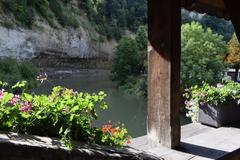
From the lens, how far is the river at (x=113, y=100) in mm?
15000

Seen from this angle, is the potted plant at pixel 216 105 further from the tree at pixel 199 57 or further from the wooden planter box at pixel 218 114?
the tree at pixel 199 57

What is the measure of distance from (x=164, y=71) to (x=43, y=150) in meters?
1.47

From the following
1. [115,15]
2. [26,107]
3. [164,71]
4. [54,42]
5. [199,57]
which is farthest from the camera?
[115,15]

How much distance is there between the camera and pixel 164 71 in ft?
7.62

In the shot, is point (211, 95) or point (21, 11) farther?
point (21, 11)

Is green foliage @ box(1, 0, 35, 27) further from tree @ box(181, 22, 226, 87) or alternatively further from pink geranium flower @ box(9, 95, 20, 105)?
pink geranium flower @ box(9, 95, 20, 105)

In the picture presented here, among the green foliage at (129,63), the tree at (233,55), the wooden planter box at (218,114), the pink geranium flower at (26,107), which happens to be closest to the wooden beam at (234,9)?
the pink geranium flower at (26,107)

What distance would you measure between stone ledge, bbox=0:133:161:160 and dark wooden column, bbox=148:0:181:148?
113cm

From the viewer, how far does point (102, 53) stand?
33844 mm

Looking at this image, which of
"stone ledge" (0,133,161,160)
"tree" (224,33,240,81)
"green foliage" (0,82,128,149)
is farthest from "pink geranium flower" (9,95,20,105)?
"tree" (224,33,240,81)

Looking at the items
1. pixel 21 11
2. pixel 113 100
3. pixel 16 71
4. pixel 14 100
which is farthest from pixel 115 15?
pixel 14 100

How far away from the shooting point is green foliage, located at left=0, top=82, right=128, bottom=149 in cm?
112

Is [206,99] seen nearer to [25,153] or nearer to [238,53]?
[25,153]

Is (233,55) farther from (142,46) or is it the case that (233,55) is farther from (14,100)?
(14,100)
